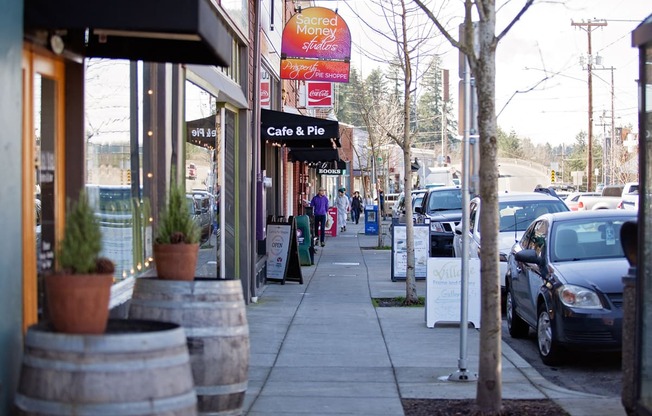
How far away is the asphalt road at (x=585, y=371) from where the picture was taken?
27.5 feet

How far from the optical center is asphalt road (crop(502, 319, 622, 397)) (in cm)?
838

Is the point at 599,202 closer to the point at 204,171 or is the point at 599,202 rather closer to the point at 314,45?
the point at 314,45

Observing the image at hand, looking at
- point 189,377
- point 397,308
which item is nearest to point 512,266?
point 397,308

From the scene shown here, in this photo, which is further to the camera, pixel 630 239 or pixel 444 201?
pixel 444 201

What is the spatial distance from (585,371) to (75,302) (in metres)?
6.54

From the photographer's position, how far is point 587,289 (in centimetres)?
865

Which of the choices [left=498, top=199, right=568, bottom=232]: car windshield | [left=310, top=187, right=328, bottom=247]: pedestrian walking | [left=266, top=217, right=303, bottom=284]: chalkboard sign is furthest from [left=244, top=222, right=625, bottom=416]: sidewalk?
[left=310, top=187, right=328, bottom=247]: pedestrian walking

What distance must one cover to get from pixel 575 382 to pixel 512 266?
112 inches

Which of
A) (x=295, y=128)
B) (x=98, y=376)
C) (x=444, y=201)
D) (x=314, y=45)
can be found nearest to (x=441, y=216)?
(x=444, y=201)

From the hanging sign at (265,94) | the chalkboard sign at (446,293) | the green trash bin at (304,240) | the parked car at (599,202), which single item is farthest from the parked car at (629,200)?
the chalkboard sign at (446,293)

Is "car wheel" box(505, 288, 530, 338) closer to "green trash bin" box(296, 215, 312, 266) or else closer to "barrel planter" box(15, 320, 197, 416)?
"barrel planter" box(15, 320, 197, 416)

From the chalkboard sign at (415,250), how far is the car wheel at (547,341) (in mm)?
6824

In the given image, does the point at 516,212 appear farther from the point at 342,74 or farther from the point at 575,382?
the point at 575,382

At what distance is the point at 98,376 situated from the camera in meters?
3.85
